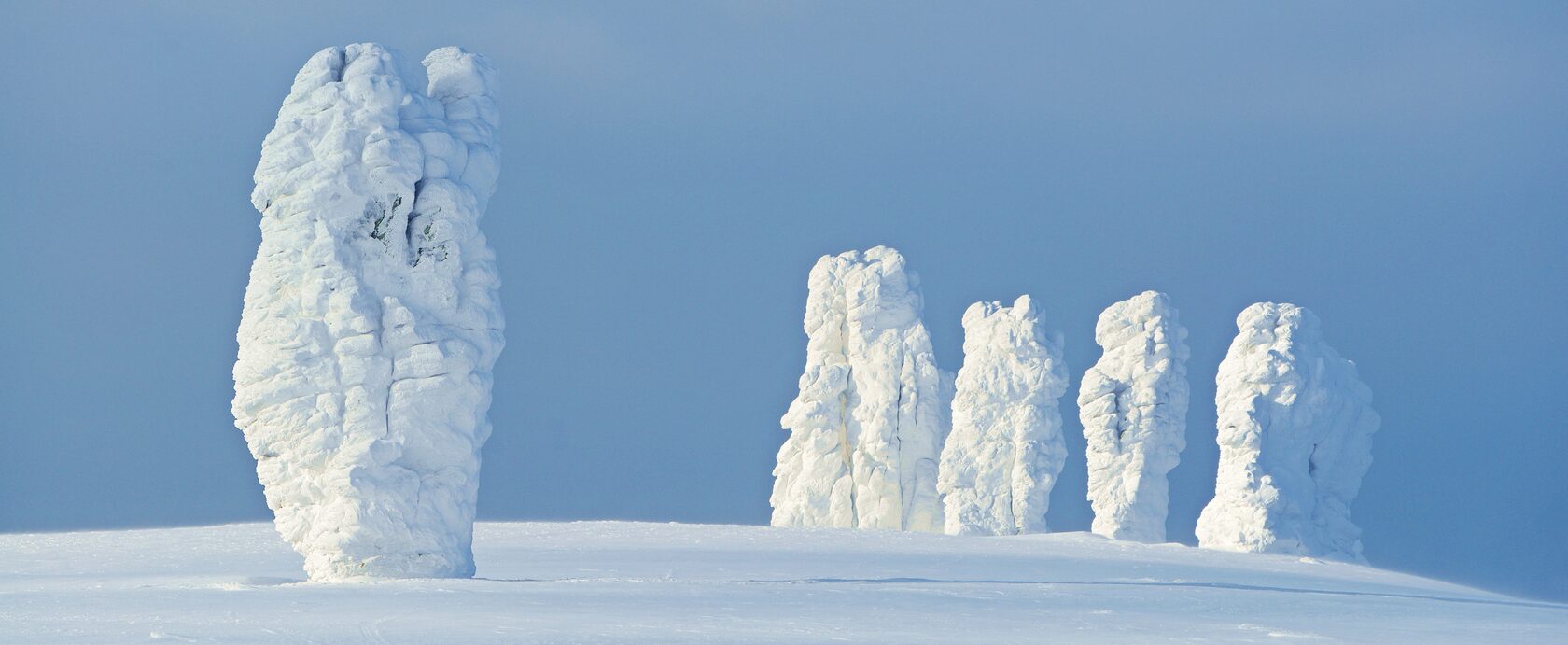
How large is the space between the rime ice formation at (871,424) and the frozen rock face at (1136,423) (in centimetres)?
380

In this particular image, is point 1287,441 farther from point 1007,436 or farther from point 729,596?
point 729,596

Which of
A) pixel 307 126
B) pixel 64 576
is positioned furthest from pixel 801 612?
pixel 64 576

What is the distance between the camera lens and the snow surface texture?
49062 mm

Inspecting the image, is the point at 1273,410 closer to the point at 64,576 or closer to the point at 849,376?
the point at 849,376

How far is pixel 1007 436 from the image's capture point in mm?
49531

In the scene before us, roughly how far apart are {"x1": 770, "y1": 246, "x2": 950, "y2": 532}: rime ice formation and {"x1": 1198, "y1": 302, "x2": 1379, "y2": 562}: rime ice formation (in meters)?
7.38

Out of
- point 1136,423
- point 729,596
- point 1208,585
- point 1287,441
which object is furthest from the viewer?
point 1136,423

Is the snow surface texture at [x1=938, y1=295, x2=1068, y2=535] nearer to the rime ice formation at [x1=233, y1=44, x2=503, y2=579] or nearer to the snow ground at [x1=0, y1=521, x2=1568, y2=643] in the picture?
the snow ground at [x1=0, y1=521, x2=1568, y2=643]

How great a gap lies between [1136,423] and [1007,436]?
10.1 feet

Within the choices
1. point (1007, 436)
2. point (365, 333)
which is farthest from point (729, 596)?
point (1007, 436)

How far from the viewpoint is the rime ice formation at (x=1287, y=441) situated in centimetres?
4388

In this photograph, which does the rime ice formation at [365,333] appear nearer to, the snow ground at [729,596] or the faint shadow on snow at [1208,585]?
the snow ground at [729,596]

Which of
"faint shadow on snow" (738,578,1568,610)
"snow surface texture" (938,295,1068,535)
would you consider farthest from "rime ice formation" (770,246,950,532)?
"faint shadow on snow" (738,578,1568,610)

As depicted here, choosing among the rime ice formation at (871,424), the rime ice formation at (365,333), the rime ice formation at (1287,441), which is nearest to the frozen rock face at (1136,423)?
the rime ice formation at (1287,441)
